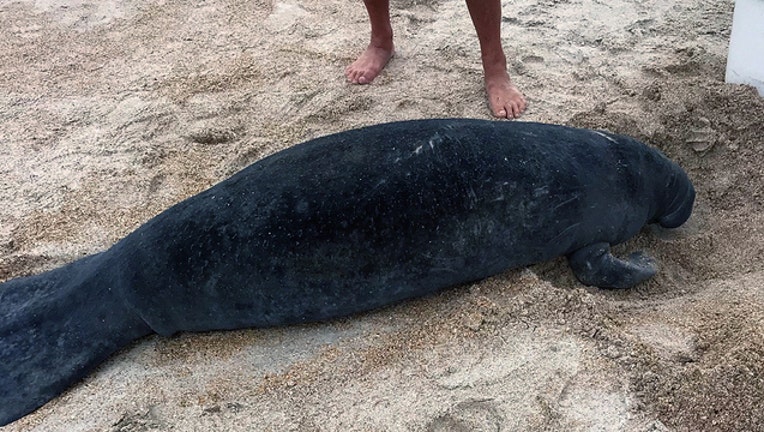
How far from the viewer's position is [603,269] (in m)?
2.54

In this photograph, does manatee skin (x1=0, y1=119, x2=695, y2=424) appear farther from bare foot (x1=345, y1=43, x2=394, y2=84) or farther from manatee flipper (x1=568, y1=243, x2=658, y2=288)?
bare foot (x1=345, y1=43, x2=394, y2=84)

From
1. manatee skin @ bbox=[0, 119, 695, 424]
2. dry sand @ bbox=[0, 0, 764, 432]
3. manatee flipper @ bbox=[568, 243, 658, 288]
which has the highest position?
manatee skin @ bbox=[0, 119, 695, 424]

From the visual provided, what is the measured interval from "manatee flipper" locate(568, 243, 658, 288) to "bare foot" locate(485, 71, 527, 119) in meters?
1.03

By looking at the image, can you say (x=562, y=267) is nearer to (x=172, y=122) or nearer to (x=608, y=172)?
(x=608, y=172)

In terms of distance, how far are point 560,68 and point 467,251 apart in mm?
1815

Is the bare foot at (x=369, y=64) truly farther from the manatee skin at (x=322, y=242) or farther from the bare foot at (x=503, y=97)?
the manatee skin at (x=322, y=242)

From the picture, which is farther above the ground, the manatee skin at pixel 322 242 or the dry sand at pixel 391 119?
the manatee skin at pixel 322 242

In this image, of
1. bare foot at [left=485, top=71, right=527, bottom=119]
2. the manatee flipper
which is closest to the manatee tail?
the manatee flipper

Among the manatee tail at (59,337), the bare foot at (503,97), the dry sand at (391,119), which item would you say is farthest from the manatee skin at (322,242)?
the bare foot at (503,97)

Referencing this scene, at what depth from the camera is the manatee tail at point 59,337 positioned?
2.26 meters

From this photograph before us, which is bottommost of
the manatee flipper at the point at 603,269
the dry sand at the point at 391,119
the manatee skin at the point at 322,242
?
the manatee flipper at the point at 603,269

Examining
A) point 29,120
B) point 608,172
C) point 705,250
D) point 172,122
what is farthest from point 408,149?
point 29,120

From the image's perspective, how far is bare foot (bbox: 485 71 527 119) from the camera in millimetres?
3381

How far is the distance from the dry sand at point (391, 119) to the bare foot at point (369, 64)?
0.06 m
